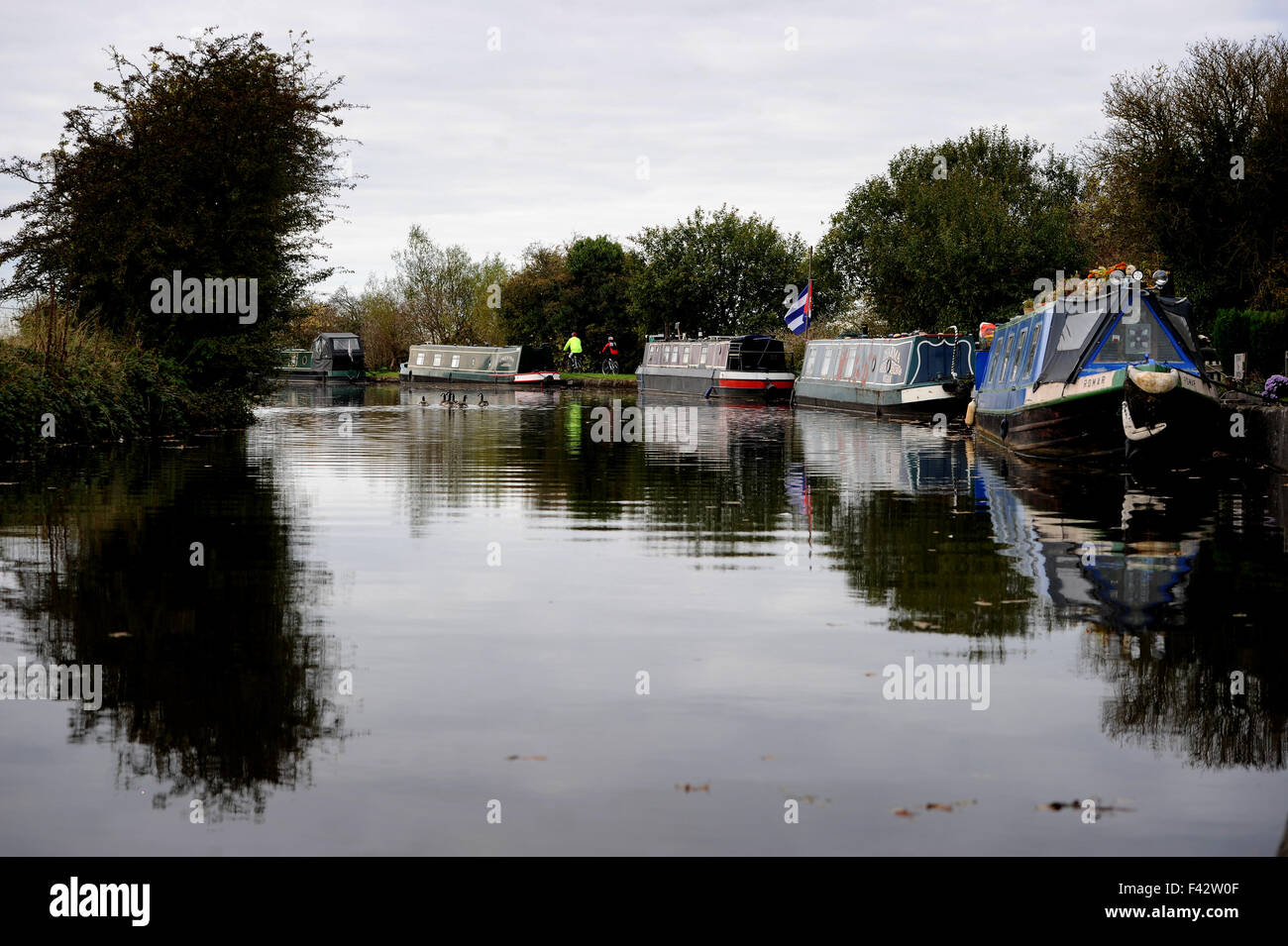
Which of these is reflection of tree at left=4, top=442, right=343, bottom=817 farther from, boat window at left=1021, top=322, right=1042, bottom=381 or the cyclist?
the cyclist

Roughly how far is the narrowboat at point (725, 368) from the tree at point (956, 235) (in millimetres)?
9202

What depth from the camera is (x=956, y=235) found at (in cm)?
6072

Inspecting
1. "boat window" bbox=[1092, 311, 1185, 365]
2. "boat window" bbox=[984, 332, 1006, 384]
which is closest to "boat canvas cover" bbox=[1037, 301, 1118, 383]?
"boat window" bbox=[1092, 311, 1185, 365]

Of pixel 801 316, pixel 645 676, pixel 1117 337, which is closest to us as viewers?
pixel 645 676

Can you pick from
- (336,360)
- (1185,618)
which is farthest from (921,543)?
(336,360)

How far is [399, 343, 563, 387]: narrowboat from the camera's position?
238ft

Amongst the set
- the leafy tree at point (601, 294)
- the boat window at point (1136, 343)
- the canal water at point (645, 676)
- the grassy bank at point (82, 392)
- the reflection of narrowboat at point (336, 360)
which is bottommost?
the canal water at point (645, 676)

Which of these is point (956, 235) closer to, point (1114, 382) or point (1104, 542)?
point (1114, 382)

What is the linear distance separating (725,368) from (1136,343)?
115 feet

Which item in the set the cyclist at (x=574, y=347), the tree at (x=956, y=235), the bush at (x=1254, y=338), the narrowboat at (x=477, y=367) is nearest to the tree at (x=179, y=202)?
the bush at (x=1254, y=338)

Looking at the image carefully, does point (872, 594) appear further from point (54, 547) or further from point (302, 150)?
point (302, 150)

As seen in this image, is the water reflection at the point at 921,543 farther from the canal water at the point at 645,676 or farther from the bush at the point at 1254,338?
the bush at the point at 1254,338

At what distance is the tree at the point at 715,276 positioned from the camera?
77125 mm
